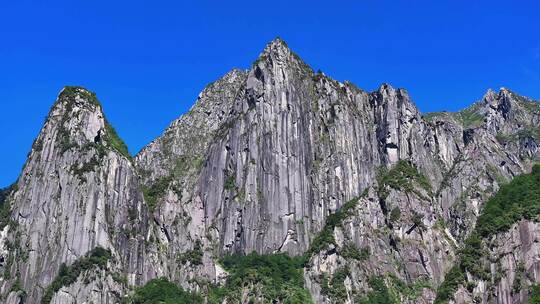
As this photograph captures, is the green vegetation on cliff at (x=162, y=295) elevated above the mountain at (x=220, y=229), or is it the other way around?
the mountain at (x=220, y=229)

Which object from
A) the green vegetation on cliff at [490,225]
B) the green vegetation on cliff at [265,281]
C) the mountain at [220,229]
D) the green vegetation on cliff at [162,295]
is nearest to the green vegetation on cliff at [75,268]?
the mountain at [220,229]

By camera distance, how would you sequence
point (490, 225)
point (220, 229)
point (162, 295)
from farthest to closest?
point (220, 229) < point (162, 295) < point (490, 225)

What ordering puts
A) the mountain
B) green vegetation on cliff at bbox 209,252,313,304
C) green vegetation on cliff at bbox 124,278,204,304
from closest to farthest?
green vegetation on cliff at bbox 124,278,204,304 → the mountain → green vegetation on cliff at bbox 209,252,313,304

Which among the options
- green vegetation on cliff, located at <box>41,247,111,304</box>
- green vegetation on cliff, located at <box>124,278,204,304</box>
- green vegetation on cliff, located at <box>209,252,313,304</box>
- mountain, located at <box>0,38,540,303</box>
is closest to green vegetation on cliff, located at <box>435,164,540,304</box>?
mountain, located at <box>0,38,540,303</box>

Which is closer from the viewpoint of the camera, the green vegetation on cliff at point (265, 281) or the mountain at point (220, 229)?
the mountain at point (220, 229)

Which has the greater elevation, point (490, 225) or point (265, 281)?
point (490, 225)

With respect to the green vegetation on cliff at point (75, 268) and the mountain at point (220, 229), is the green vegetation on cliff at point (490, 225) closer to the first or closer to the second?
the mountain at point (220, 229)

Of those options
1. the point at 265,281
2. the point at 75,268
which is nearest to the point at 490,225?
the point at 265,281

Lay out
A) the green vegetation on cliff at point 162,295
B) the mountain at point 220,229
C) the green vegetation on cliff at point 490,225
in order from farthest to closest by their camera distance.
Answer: the mountain at point 220,229
the green vegetation on cliff at point 162,295
the green vegetation on cliff at point 490,225

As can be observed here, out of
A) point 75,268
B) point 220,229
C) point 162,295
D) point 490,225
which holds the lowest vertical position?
point 162,295

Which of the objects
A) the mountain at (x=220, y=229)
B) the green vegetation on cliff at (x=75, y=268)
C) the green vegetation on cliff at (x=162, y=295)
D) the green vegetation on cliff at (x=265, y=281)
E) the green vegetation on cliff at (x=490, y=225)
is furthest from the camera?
the green vegetation on cliff at (x=265, y=281)

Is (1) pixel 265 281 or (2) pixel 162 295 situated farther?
(1) pixel 265 281

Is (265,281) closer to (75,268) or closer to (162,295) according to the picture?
(162,295)

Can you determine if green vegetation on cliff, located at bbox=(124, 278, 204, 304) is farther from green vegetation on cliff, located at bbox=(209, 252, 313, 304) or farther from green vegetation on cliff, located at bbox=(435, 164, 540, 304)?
green vegetation on cliff, located at bbox=(435, 164, 540, 304)
